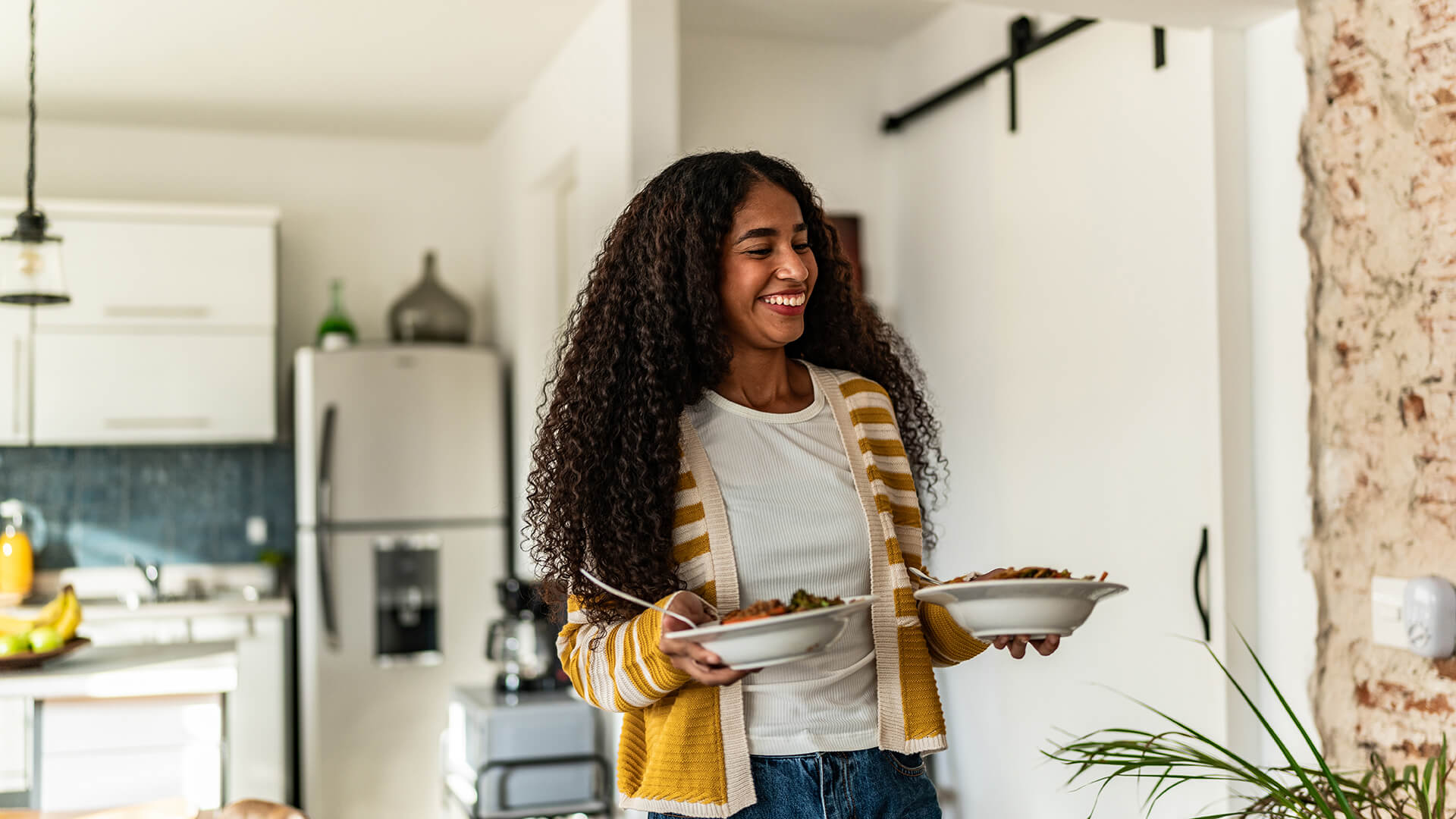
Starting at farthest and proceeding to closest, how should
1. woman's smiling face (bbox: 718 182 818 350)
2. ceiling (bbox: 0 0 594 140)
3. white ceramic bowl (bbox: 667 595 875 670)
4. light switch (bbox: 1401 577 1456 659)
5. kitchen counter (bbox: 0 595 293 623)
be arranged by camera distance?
kitchen counter (bbox: 0 595 293 623) → ceiling (bbox: 0 0 594 140) → light switch (bbox: 1401 577 1456 659) → woman's smiling face (bbox: 718 182 818 350) → white ceramic bowl (bbox: 667 595 875 670)

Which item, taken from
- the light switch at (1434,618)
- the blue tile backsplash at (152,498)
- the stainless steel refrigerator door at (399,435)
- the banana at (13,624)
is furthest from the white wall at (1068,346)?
the blue tile backsplash at (152,498)

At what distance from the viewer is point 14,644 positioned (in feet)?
9.24

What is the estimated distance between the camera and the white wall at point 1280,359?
90.0 inches

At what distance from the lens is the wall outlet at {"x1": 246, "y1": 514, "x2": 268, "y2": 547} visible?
15.9 feet

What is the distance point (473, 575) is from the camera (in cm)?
452

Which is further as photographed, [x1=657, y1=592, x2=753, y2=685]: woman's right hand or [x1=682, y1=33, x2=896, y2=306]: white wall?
[x1=682, y1=33, x2=896, y2=306]: white wall

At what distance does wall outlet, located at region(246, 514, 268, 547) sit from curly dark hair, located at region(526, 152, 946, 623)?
3.64 metres

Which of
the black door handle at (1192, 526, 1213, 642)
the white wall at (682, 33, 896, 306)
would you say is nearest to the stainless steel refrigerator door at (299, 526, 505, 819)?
the white wall at (682, 33, 896, 306)

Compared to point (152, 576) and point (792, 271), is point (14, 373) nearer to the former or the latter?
point (152, 576)

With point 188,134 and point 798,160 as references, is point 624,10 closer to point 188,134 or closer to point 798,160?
point 798,160

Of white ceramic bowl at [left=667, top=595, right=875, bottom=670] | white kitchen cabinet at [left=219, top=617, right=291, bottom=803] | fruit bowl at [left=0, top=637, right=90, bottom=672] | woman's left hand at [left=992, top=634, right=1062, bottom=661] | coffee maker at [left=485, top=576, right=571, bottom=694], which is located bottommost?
white kitchen cabinet at [left=219, top=617, right=291, bottom=803]

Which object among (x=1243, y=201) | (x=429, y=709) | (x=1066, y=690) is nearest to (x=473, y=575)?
(x=429, y=709)

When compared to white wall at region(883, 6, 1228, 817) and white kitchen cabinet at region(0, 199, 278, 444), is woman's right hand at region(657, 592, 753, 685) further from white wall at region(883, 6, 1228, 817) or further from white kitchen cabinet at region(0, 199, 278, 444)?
white kitchen cabinet at region(0, 199, 278, 444)

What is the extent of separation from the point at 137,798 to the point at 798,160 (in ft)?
7.72
